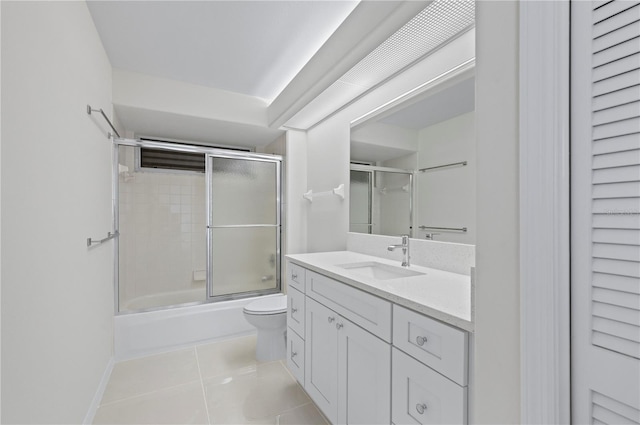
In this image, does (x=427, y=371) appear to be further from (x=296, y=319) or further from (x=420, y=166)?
(x=420, y=166)

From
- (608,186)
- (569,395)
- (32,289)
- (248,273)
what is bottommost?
(248,273)

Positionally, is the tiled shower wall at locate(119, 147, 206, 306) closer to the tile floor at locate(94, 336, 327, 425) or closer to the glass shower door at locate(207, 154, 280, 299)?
the glass shower door at locate(207, 154, 280, 299)

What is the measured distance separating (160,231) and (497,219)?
11.4 ft

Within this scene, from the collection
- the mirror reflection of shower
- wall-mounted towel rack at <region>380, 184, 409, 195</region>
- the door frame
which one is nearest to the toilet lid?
the mirror reflection of shower

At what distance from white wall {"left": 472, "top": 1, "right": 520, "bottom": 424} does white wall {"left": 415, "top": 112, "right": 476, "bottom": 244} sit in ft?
2.44

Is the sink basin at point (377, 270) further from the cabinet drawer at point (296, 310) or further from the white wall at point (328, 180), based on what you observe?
the white wall at point (328, 180)

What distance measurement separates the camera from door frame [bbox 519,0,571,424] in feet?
2.03

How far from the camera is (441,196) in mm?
1680

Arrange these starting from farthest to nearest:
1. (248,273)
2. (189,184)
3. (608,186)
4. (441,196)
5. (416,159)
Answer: (189,184)
(248,273)
(416,159)
(441,196)
(608,186)

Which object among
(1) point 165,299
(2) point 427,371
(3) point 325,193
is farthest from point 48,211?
(1) point 165,299

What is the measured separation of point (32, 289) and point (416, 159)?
194 cm

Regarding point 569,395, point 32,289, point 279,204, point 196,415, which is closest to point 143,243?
point 279,204

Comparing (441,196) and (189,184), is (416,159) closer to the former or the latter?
(441,196)

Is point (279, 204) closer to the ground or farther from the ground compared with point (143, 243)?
farther from the ground
